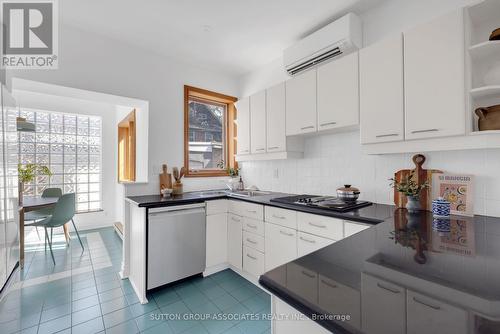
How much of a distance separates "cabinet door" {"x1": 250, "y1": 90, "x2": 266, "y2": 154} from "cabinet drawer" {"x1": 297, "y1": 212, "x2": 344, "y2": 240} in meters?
1.08

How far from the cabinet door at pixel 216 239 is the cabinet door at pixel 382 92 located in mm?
1674

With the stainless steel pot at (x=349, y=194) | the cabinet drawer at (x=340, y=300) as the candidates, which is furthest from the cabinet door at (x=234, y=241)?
the cabinet drawer at (x=340, y=300)

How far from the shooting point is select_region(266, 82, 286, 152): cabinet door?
2.41m

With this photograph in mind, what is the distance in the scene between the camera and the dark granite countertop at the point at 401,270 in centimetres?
50

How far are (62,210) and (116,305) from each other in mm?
1904

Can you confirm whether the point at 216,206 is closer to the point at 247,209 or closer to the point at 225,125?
the point at 247,209

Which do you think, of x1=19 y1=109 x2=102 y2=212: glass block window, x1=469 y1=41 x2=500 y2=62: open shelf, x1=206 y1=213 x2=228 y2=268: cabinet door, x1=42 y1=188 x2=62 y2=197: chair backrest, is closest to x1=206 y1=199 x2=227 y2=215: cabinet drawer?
x1=206 y1=213 x2=228 y2=268: cabinet door

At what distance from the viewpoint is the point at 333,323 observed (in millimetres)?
451

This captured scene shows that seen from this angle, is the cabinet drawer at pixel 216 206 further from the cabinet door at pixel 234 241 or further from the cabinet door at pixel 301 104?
the cabinet door at pixel 301 104

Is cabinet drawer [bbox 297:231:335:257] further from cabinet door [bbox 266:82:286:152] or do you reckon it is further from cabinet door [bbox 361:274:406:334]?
cabinet door [bbox 361:274:406:334]

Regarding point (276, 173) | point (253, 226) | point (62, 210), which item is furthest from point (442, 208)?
point (62, 210)

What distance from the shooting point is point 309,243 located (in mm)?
1761

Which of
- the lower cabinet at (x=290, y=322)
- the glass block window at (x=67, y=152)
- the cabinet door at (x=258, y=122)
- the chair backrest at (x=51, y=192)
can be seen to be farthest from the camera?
the glass block window at (x=67, y=152)

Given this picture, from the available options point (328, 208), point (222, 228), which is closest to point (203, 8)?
point (328, 208)
